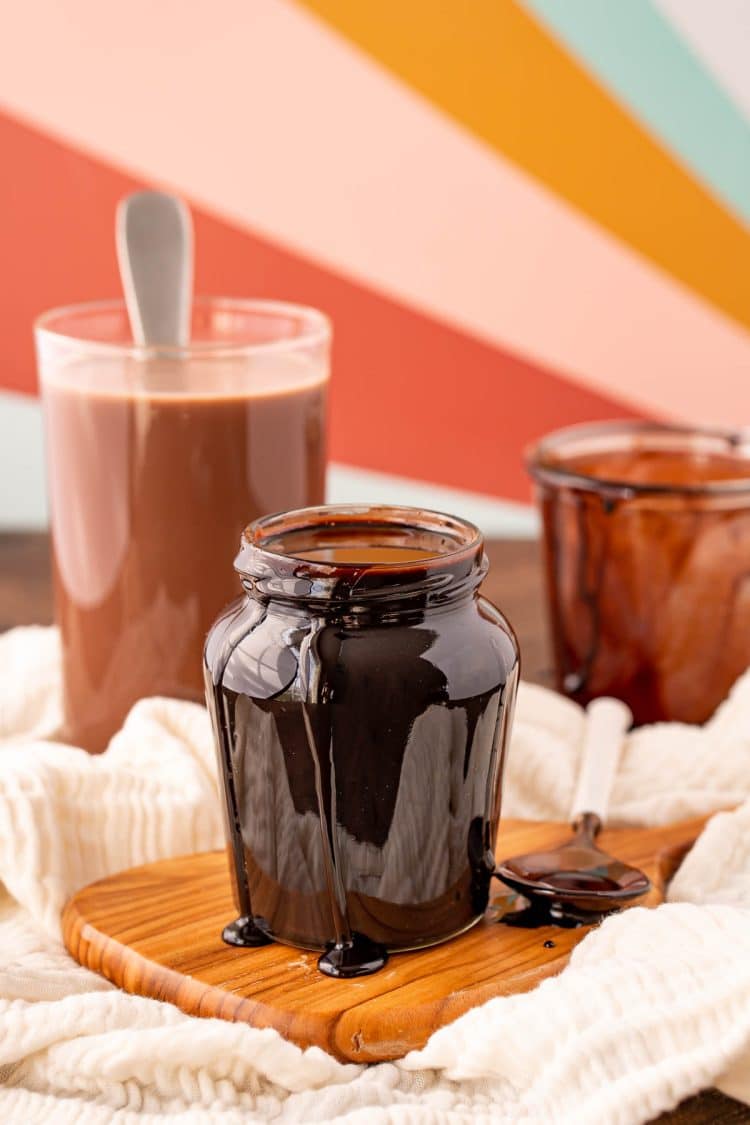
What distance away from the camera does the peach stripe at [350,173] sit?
1.74 metres

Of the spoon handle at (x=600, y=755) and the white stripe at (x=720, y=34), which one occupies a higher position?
the white stripe at (x=720, y=34)

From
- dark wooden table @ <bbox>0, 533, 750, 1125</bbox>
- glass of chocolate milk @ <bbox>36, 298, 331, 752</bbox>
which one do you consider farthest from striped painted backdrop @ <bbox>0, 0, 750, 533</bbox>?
glass of chocolate milk @ <bbox>36, 298, 331, 752</bbox>

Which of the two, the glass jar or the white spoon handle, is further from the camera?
the white spoon handle

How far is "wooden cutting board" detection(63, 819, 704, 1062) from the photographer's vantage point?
26.3 inches

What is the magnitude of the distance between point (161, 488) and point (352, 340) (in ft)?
3.15

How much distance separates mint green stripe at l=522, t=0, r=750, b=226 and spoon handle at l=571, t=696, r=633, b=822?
97 centimetres

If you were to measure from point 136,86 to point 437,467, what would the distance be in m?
0.63

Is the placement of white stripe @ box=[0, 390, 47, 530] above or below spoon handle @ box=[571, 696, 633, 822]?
below

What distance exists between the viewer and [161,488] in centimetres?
97

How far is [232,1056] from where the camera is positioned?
646mm

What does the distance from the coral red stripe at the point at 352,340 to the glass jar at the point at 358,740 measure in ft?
3.80

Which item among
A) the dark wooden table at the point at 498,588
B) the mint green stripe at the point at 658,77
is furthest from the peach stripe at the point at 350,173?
the dark wooden table at the point at 498,588

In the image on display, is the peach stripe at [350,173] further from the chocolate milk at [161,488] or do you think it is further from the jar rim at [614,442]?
the chocolate milk at [161,488]

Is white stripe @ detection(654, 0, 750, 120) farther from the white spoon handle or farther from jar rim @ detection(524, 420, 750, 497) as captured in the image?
the white spoon handle
